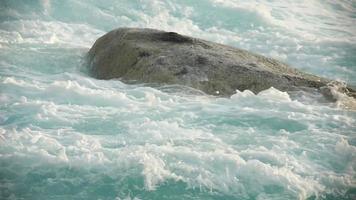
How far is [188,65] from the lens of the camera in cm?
991

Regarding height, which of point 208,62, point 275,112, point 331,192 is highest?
point 208,62

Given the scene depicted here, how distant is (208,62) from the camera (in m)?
10.0

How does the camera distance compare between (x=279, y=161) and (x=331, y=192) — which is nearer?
(x=331, y=192)

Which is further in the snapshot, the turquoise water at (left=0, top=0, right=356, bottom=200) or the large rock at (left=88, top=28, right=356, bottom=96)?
the large rock at (left=88, top=28, right=356, bottom=96)

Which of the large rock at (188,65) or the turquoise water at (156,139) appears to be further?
the large rock at (188,65)

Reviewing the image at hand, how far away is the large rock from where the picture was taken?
31.0 ft

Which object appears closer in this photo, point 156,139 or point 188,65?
point 156,139

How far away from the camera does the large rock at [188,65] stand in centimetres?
946

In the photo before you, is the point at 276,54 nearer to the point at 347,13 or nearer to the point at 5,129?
the point at 347,13

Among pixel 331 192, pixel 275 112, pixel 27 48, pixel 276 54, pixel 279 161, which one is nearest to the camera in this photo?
pixel 331 192

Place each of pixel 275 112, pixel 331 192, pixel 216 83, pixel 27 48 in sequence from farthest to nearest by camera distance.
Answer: pixel 27 48 < pixel 216 83 < pixel 275 112 < pixel 331 192

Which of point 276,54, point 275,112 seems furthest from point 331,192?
point 276,54

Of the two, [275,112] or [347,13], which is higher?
[347,13]

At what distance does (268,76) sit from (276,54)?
6935 mm
